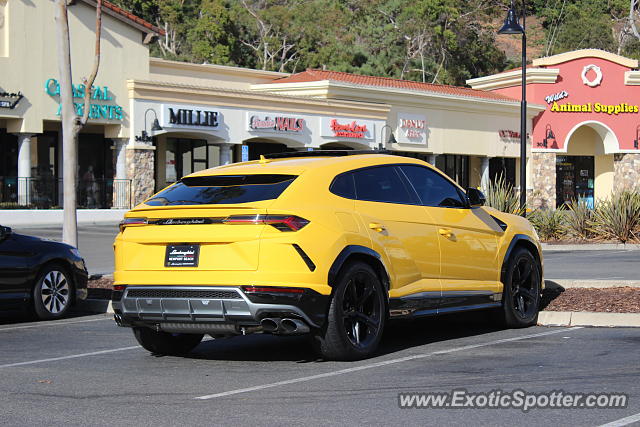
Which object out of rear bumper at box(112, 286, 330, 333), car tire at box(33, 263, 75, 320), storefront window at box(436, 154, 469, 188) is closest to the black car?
car tire at box(33, 263, 75, 320)

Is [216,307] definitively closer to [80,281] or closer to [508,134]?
[80,281]

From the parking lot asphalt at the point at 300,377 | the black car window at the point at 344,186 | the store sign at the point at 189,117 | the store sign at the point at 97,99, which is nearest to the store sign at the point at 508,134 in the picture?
the store sign at the point at 189,117

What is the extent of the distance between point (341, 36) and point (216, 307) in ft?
216

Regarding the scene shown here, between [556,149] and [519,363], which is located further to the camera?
[556,149]

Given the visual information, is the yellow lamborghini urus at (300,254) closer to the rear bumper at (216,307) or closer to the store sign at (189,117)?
the rear bumper at (216,307)

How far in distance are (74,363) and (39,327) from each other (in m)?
3.34

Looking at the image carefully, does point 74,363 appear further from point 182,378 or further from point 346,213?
point 346,213

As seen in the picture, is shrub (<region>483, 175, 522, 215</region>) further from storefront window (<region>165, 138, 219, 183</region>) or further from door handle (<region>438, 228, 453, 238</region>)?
door handle (<region>438, 228, 453, 238</region>)

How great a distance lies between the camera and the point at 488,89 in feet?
187

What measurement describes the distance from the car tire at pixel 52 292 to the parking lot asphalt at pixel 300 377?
1561 millimetres

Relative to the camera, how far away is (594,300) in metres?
12.0

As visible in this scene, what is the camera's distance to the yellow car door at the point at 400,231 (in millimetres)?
9305

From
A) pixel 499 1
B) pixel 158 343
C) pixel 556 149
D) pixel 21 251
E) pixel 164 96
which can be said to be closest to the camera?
pixel 158 343

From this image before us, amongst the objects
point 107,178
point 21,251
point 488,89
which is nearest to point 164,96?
point 107,178
